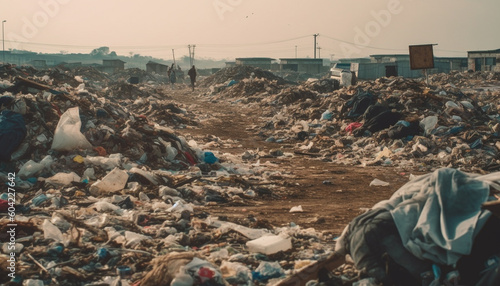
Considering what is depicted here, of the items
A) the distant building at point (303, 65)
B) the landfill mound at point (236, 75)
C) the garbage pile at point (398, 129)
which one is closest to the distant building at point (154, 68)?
the distant building at point (303, 65)

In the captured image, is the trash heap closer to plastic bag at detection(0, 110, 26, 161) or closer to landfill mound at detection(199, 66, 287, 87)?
plastic bag at detection(0, 110, 26, 161)

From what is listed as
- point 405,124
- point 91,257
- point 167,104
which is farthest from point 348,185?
point 167,104

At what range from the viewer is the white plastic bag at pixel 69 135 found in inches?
307

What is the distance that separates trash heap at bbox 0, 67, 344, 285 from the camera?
157 inches

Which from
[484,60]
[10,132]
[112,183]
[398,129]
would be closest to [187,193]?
[112,183]

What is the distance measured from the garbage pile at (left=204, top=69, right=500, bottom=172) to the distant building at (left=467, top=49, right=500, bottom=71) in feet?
118

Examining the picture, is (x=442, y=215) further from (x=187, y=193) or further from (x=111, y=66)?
(x=111, y=66)

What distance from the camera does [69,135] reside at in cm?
789

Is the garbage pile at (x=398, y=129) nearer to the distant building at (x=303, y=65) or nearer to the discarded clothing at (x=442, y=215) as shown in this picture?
the discarded clothing at (x=442, y=215)

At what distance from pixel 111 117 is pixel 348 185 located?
489 centimetres

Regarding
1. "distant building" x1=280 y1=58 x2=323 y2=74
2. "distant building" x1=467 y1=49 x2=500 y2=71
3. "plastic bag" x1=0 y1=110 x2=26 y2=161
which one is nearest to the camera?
"plastic bag" x1=0 y1=110 x2=26 y2=161

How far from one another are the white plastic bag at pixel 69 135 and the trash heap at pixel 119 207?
0.05ft

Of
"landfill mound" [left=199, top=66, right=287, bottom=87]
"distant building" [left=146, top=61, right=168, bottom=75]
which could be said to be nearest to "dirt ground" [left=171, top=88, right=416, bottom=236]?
"landfill mound" [left=199, top=66, right=287, bottom=87]

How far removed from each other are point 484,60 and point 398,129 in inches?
1724
